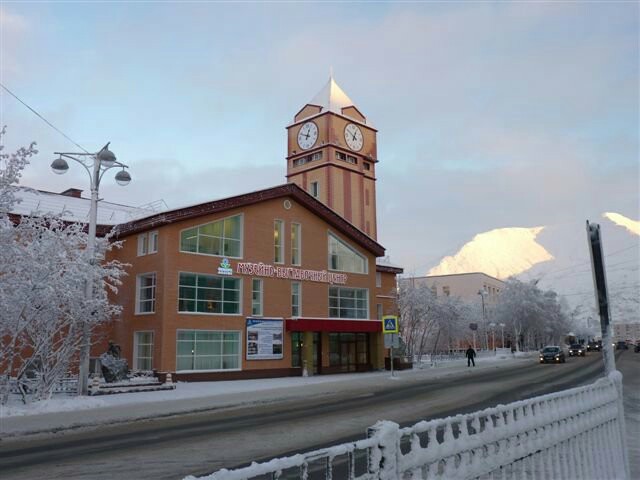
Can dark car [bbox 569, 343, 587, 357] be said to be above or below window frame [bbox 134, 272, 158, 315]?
below

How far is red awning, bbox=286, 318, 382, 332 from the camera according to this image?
34.5 meters

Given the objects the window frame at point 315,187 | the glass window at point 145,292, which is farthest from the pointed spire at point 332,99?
the glass window at point 145,292

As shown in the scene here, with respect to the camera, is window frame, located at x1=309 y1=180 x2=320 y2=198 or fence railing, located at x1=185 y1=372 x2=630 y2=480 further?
window frame, located at x1=309 y1=180 x2=320 y2=198

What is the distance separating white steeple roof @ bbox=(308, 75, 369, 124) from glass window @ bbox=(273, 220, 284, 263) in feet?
119

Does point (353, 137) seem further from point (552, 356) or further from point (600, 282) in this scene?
point (600, 282)

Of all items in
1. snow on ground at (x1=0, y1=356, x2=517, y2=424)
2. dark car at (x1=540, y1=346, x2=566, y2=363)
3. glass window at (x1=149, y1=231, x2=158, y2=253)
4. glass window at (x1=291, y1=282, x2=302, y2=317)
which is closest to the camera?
snow on ground at (x1=0, y1=356, x2=517, y2=424)

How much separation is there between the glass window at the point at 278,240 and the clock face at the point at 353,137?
3493 centimetres

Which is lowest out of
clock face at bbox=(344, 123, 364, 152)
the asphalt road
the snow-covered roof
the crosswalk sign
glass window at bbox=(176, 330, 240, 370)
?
the asphalt road

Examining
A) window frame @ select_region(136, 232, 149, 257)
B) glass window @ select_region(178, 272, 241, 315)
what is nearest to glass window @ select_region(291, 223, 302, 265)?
glass window @ select_region(178, 272, 241, 315)

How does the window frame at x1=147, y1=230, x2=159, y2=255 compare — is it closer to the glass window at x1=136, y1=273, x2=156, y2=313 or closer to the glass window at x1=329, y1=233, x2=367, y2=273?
the glass window at x1=136, y1=273, x2=156, y2=313

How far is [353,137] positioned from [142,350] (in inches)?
1801

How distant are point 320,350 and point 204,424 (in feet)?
73.5

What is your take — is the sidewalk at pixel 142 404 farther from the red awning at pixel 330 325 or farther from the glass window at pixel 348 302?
the glass window at pixel 348 302

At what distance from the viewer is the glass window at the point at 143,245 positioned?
32.4m
